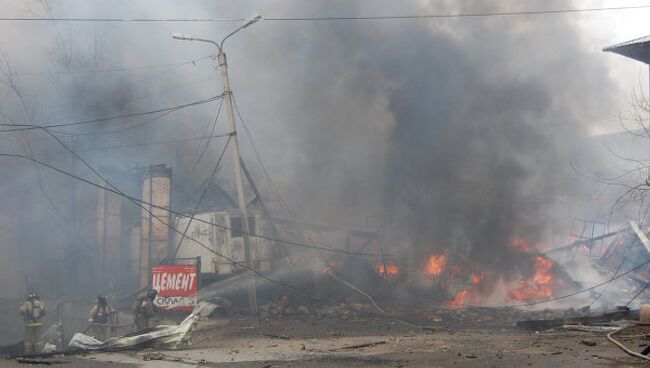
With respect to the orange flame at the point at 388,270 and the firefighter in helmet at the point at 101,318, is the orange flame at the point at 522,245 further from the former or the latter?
the firefighter in helmet at the point at 101,318

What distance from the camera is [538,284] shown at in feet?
61.4

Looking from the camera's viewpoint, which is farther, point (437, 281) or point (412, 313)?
point (437, 281)

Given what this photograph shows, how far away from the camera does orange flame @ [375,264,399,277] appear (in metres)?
19.1

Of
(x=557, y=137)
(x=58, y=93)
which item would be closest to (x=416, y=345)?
(x=557, y=137)

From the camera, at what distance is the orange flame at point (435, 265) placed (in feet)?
63.6

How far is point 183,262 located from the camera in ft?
64.0

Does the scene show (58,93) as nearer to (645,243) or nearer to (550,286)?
(550,286)

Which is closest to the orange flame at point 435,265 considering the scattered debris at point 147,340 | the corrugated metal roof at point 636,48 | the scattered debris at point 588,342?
the scattered debris at point 588,342

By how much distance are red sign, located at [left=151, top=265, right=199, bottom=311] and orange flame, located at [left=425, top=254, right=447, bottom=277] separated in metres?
8.15

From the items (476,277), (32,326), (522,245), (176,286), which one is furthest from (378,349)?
(522,245)

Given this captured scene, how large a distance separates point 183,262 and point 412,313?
815 cm

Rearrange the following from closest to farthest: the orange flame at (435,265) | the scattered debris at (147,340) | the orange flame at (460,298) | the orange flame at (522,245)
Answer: the scattered debris at (147,340) < the orange flame at (460,298) < the orange flame at (435,265) < the orange flame at (522,245)

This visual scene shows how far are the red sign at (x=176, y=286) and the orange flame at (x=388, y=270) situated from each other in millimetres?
6565

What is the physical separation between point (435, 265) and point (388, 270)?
1626 millimetres
